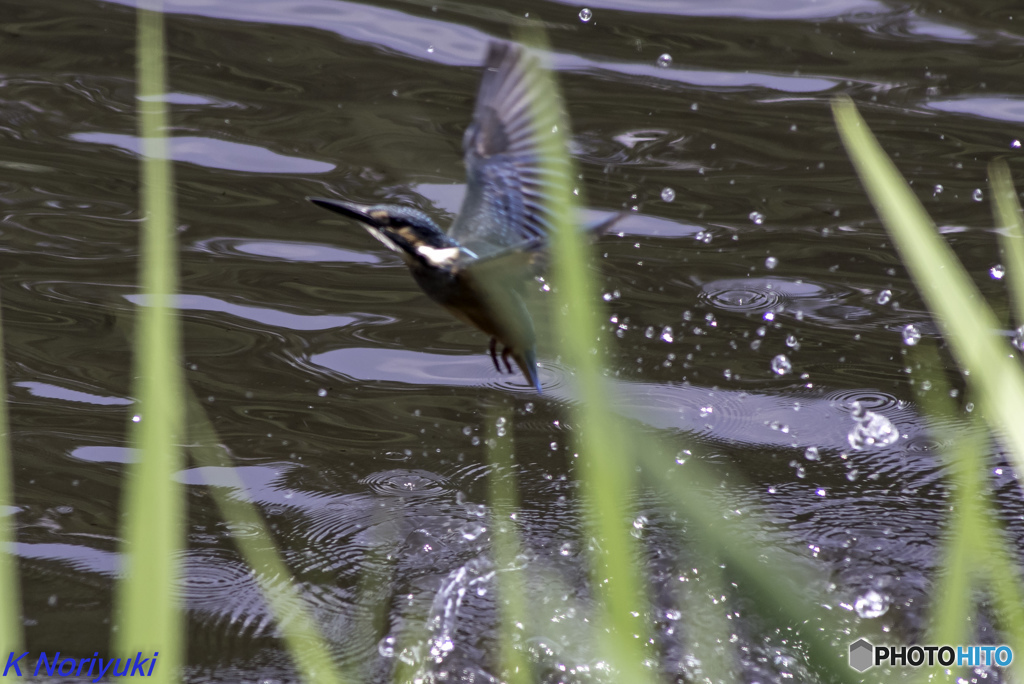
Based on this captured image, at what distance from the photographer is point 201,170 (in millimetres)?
3896

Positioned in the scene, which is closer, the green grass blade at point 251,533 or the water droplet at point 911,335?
the green grass blade at point 251,533

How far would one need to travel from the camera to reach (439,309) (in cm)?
334

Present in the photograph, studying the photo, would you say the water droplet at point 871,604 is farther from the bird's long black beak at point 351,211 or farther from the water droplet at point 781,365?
the bird's long black beak at point 351,211

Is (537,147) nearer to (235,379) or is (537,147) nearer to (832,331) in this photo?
(235,379)

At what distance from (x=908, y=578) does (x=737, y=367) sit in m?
0.98

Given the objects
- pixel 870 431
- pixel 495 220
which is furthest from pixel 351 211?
pixel 870 431

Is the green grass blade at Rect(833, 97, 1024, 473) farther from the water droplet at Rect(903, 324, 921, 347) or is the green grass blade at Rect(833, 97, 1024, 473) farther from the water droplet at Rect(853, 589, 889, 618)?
the water droplet at Rect(903, 324, 921, 347)

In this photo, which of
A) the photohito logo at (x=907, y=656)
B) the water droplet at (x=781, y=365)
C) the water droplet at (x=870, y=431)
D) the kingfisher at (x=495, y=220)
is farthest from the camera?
the water droplet at (x=781, y=365)

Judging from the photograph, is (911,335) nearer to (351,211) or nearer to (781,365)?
(781,365)

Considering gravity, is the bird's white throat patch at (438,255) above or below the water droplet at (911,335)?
below

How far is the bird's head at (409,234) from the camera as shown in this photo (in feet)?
4.15

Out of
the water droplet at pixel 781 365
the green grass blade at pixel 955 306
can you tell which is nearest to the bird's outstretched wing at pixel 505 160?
the green grass blade at pixel 955 306

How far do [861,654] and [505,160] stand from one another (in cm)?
123

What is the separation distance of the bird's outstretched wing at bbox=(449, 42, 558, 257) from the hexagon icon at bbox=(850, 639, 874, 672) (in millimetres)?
1108
